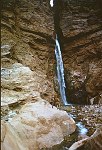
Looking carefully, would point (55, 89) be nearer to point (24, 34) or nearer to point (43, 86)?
point (43, 86)

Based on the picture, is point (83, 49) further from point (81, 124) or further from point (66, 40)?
point (81, 124)

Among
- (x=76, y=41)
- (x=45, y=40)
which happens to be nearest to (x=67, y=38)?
(x=76, y=41)

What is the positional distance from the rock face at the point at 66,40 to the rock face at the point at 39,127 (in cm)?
A: 480

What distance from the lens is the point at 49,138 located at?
6203 millimetres

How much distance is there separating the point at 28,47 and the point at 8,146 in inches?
369

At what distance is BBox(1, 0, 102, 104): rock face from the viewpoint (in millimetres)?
12782

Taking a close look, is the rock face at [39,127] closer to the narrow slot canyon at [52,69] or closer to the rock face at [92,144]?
the narrow slot canyon at [52,69]

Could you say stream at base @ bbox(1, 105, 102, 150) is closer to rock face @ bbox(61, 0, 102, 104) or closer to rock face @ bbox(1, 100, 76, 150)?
rock face @ bbox(1, 100, 76, 150)

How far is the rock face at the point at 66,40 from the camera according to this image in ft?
41.9

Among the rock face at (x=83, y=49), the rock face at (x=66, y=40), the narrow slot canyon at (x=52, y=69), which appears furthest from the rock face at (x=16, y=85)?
the rock face at (x=83, y=49)

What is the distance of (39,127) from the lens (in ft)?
20.5

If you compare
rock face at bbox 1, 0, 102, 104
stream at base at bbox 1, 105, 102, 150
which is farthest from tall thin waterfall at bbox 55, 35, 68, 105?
stream at base at bbox 1, 105, 102, 150

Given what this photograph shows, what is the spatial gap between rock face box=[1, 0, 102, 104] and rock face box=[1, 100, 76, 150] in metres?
4.80

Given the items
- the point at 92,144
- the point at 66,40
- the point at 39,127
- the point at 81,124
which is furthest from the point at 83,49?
the point at 92,144
